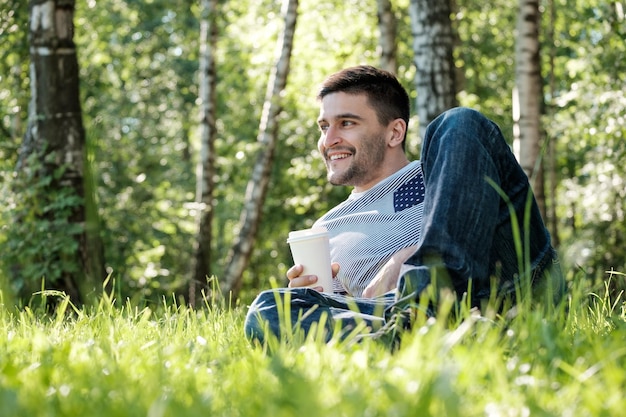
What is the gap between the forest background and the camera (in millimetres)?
9438

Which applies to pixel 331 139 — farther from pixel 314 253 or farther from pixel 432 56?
pixel 432 56

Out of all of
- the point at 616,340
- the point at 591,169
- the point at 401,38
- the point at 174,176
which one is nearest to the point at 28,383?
the point at 616,340

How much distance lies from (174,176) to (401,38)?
16.7 ft

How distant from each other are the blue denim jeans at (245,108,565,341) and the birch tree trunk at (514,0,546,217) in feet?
21.2

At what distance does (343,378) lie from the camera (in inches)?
85.3

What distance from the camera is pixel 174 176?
1636cm

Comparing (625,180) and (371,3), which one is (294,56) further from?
(625,180)

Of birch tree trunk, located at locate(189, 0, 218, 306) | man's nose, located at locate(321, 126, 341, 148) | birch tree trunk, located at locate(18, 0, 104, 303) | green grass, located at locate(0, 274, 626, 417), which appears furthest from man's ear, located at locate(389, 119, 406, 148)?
birch tree trunk, located at locate(189, 0, 218, 306)

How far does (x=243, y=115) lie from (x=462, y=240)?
54.9 feet

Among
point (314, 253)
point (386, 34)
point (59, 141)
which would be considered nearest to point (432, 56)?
point (59, 141)

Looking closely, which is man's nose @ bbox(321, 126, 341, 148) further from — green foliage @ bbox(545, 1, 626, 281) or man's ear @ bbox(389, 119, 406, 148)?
green foliage @ bbox(545, 1, 626, 281)

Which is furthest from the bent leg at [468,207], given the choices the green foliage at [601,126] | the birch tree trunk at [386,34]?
the birch tree trunk at [386,34]

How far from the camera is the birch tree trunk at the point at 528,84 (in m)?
9.86

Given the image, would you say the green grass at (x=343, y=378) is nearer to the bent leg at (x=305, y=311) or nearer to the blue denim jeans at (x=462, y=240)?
the blue denim jeans at (x=462, y=240)
